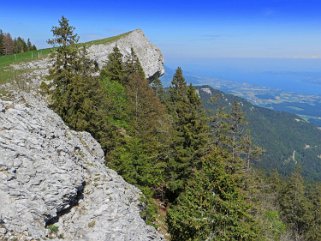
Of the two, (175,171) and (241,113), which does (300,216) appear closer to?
(241,113)

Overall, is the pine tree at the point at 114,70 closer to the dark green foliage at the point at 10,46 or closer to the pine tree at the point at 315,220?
the pine tree at the point at 315,220

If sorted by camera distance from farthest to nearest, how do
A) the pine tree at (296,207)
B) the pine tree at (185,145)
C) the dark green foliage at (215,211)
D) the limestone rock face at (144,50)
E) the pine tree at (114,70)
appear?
the limestone rock face at (144,50)
the pine tree at (296,207)
the pine tree at (114,70)
the pine tree at (185,145)
the dark green foliage at (215,211)

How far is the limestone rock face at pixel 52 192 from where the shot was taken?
13828 millimetres

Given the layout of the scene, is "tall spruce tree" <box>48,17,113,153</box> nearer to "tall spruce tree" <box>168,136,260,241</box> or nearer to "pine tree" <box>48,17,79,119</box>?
"pine tree" <box>48,17,79,119</box>

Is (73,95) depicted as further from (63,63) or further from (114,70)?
(114,70)

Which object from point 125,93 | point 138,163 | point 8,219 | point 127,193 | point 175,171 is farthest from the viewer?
point 125,93

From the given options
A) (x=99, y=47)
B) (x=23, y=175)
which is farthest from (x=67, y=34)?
(x=99, y=47)

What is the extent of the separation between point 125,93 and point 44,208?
37803mm

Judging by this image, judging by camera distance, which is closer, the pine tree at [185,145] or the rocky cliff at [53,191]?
the rocky cliff at [53,191]

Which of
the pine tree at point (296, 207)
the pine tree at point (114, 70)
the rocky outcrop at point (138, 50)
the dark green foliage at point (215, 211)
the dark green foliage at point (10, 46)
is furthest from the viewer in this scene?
the dark green foliage at point (10, 46)

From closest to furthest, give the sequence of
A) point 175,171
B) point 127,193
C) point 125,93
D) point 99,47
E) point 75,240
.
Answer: point 75,240 < point 127,193 < point 175,171 < point 125,93 < point 99,47

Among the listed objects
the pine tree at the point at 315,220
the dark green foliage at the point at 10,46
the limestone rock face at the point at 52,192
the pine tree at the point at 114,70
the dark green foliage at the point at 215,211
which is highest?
the dark green foliage at the point at 10,46

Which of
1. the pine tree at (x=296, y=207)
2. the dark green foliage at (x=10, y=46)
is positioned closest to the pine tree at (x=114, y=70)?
the pine tree at (x=296, y=207)

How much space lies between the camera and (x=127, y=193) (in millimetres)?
19422
